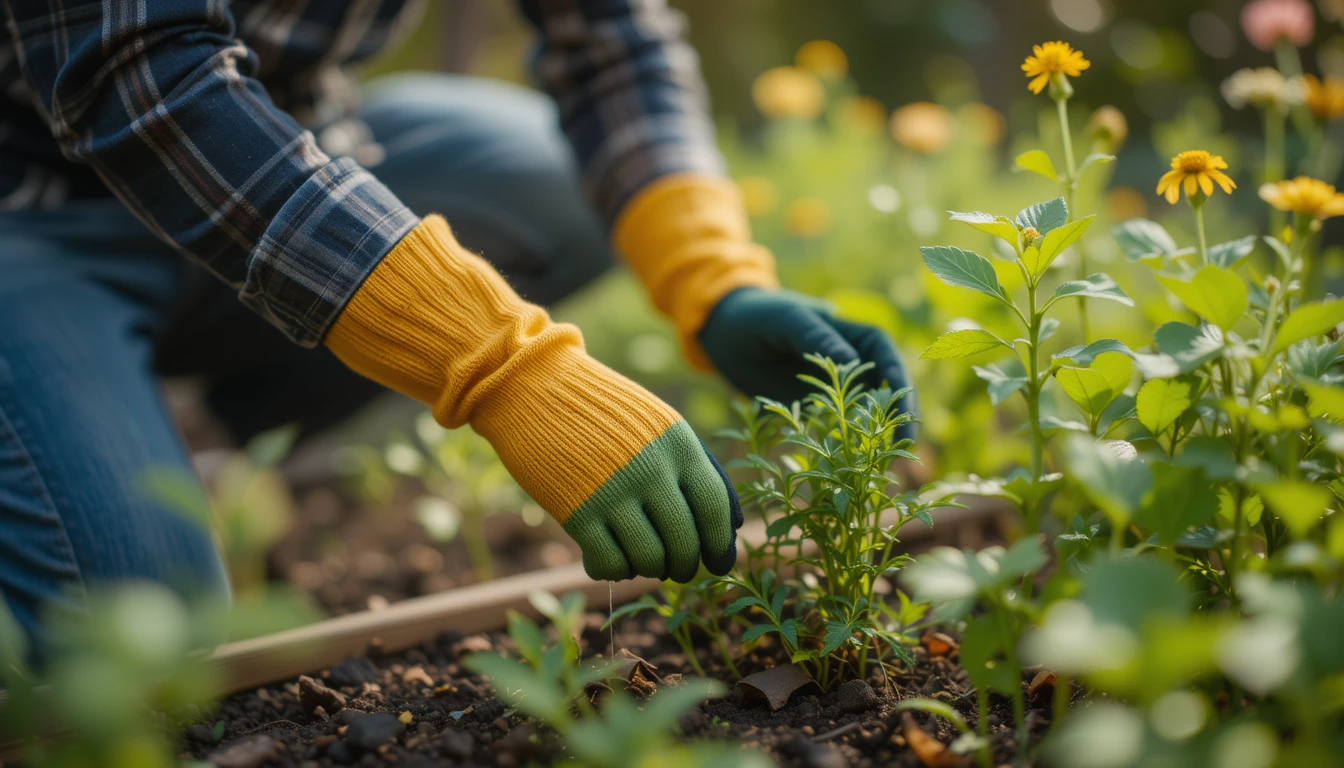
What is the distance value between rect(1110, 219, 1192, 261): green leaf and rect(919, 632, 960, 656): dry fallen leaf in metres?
0.43

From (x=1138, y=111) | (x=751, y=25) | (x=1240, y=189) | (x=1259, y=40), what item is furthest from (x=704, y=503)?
(x=751, y=25)

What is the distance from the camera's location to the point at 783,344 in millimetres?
1099

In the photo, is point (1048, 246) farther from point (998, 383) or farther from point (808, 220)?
point (808, 220)

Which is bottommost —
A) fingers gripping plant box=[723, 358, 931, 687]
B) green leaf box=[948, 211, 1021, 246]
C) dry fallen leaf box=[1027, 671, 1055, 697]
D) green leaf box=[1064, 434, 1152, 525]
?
dry fallen leaf box=[1027, 671, 1055, 697]

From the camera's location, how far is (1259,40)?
142 cm

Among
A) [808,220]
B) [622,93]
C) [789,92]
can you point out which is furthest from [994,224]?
[789,92]

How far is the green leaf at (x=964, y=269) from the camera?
0.80 meters

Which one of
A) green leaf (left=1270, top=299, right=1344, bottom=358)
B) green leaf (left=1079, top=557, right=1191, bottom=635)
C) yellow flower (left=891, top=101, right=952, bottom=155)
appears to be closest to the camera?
green leaf (left=1079, top=557, right=1191, bottom=635)

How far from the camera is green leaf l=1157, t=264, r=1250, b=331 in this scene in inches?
27.1

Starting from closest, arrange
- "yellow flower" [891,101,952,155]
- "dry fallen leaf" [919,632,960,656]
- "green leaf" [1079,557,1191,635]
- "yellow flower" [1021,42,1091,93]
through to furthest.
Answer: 1. "green leaf" [1079,557,1191,635]
2. "yellow flower" [1021,42,1091,93]
3. "dry fallen leaf" [919,632,960,656]
4. "yellow flower" [891,101,952,155]

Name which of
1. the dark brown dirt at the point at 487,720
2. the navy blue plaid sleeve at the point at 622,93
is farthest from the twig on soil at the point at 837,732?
the navy blue plaid sleeve at the point at 622,93

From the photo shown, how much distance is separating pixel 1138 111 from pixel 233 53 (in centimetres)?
435

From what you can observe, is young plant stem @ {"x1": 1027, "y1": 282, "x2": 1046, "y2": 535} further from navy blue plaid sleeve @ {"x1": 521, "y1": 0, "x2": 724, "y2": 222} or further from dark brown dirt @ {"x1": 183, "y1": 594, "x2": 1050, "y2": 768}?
navy blue plaid sleeve @ {"x1": 521, "y1": 0, "x2": 724, "y2": 222}

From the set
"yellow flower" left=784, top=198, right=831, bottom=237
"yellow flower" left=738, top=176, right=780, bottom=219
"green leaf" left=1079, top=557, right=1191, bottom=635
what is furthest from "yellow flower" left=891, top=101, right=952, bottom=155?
"green leaf" left=1079, top=557, right=1191, bottom=635
